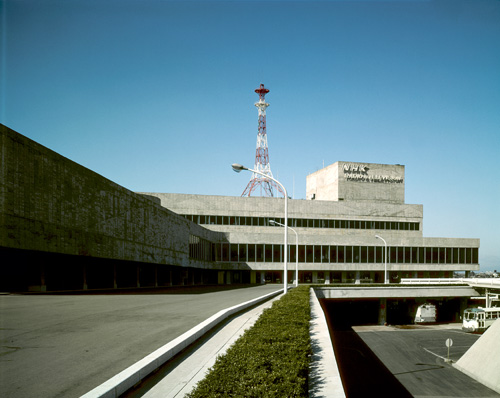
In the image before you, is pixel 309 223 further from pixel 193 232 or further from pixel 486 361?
pixel 486 361

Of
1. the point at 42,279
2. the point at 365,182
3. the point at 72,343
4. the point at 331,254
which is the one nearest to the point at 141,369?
the point at 72,343

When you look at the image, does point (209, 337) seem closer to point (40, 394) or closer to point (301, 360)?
point (301, 360)

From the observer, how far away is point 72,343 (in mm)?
10477

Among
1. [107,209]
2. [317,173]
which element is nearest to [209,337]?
[107,209]

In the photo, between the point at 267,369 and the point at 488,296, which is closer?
the point at 267,369

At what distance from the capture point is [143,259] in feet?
142

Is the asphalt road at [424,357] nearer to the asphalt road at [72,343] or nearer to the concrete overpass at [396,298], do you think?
the concrete overpass at [396,298]

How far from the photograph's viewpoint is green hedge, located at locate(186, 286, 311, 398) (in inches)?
232

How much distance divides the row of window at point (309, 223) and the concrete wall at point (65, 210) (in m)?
26.7

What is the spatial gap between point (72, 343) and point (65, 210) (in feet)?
70.9

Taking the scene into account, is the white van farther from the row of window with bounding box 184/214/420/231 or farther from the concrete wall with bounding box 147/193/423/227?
the concrete wall with bounding box 147/193/423/227

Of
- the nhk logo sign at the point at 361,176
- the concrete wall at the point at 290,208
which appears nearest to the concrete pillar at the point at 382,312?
the concrete wall at the point at 290,208

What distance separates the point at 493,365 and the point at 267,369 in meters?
26.9

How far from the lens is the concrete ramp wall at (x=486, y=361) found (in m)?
27.7
